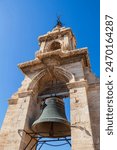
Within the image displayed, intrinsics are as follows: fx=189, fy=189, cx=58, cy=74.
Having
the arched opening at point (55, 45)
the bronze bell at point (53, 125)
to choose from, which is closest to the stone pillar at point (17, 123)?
the bronze bell at point (53, 125)

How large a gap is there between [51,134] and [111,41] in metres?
3.33

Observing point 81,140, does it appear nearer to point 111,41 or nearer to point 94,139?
point 94,139

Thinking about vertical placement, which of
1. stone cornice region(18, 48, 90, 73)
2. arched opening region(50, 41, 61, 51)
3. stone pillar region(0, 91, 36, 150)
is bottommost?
stone pillar region(0, 91, 36, 150)

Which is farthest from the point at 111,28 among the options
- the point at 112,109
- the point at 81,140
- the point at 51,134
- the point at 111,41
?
the point at 51,134

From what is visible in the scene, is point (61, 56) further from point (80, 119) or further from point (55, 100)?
point (80, 119)

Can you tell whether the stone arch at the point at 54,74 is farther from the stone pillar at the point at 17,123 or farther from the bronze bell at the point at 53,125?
the bronze bell at the point at 53,125

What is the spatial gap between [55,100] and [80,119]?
Result: 125 cm

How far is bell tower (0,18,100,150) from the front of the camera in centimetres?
521

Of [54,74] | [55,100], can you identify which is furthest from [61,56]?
[55,100]

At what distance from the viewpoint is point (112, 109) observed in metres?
4.52

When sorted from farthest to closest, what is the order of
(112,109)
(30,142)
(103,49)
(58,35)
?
(58,35) < (30,142) < (103,49) < (112,109)

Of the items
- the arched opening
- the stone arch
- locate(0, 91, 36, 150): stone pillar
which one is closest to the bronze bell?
locate(0, 91, 36, 150): stone pillar

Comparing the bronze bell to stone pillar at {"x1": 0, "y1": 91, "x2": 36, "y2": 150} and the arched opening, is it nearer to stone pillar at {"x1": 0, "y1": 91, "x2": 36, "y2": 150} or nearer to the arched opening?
stone pillar at {"x1": 0, "y1": 91, "x2": 36, "y2": 150}

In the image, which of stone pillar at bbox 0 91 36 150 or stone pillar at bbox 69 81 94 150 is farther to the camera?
stone pillar at bbox 0 91 36 150
